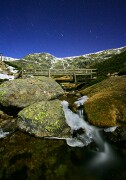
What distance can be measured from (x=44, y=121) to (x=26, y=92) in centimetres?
526

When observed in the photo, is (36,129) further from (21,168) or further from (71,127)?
(21,168)

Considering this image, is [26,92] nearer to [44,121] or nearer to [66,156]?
[44,121]

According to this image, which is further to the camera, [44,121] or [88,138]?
[44,121]

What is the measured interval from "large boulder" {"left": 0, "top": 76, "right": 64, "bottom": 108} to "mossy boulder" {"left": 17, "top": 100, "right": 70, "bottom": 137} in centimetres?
319

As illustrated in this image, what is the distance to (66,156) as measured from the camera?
34.8ft

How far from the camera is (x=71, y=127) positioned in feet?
43.8

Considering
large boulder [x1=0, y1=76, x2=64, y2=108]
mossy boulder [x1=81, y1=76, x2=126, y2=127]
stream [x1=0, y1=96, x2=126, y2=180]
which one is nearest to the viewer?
stream [x1=0, y1=96, x2=126, y2=180]

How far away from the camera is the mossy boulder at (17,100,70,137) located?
1295 centimetres

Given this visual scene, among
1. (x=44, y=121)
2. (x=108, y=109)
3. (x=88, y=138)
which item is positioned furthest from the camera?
(x=108, y=109)

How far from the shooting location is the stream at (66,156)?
9.21 meters

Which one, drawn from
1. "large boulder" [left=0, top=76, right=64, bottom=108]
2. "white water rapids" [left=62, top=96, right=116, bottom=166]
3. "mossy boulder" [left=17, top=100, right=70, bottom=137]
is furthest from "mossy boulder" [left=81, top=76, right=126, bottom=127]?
"large boulder" [left=0, top=76, right=64, bottom=108]

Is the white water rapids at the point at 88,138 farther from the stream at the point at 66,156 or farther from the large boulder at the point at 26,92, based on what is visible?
the large boulder at the point at 26,92

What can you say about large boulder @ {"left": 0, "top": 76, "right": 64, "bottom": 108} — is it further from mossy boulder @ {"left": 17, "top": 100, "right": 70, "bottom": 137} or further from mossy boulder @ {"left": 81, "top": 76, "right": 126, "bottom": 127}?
mossy boulder @ {"left": 81, "top": 76, "right": 126, "bottom": 127}

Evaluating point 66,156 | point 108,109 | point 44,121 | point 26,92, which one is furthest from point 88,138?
point 26,92
